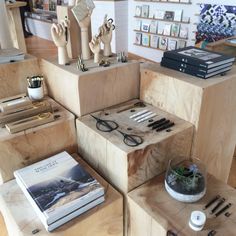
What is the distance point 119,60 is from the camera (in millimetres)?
1230

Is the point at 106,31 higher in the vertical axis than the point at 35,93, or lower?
higher

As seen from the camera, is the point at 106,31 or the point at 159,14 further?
the point at 159,14

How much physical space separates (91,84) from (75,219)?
0.53m

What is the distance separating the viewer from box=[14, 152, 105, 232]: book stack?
2.71 feet

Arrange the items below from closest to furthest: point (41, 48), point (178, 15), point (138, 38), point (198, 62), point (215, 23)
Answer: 1. point (198, 62)
2. point (215, 23)
3. point (178, 15)
4. point (138, 38)
5. point (41, 48)

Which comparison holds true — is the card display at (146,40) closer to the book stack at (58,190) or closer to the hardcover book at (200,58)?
the hardcover book at (200,58)

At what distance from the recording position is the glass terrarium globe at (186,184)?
2.91ft

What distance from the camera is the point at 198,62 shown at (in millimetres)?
1048

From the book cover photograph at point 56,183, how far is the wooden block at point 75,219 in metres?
0.06

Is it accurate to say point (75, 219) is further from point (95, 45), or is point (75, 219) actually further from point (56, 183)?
point (95, 45)

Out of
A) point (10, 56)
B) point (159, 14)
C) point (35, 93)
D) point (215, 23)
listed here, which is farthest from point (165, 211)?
point (159, 14)

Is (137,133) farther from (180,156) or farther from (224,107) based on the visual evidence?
(224,107)

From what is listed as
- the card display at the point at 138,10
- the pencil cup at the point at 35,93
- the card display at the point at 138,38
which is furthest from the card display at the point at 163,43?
the pencil cup at the point at 35,93

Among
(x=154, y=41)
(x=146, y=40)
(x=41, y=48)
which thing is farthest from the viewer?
(x=41, y=48)
